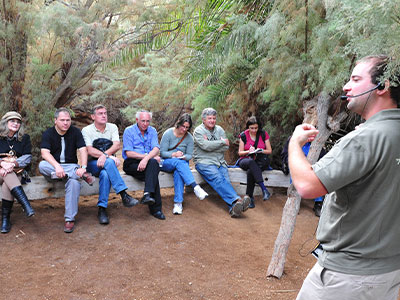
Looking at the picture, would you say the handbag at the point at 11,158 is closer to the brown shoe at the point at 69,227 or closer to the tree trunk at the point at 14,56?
the brown shoe at the point at 69,227

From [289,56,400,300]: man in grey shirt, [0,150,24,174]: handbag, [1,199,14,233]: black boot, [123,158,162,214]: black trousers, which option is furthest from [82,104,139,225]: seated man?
[289,56,400,300]: man in grey shirt

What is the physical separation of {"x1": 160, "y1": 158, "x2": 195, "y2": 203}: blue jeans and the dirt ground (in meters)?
0.29

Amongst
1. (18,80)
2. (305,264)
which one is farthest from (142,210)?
(18,80)

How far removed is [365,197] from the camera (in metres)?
1.42

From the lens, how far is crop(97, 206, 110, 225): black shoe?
4629 mm

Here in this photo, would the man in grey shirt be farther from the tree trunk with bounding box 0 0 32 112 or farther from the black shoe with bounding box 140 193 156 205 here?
the tree trunk with bounding box 0 0 32 112

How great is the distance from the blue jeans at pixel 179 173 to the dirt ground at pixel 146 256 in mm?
293

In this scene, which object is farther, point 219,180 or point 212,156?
point 212,156

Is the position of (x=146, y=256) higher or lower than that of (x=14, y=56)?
lower

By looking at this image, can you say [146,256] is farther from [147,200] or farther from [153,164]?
[153,164]

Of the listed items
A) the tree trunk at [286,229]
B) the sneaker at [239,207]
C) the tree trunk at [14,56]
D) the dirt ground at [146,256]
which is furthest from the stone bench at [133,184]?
the tree trunk at [286,229]

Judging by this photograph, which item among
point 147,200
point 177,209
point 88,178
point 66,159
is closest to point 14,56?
point 66,159

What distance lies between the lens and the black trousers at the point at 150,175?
4938 mm

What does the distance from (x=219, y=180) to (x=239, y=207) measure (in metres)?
0.60
